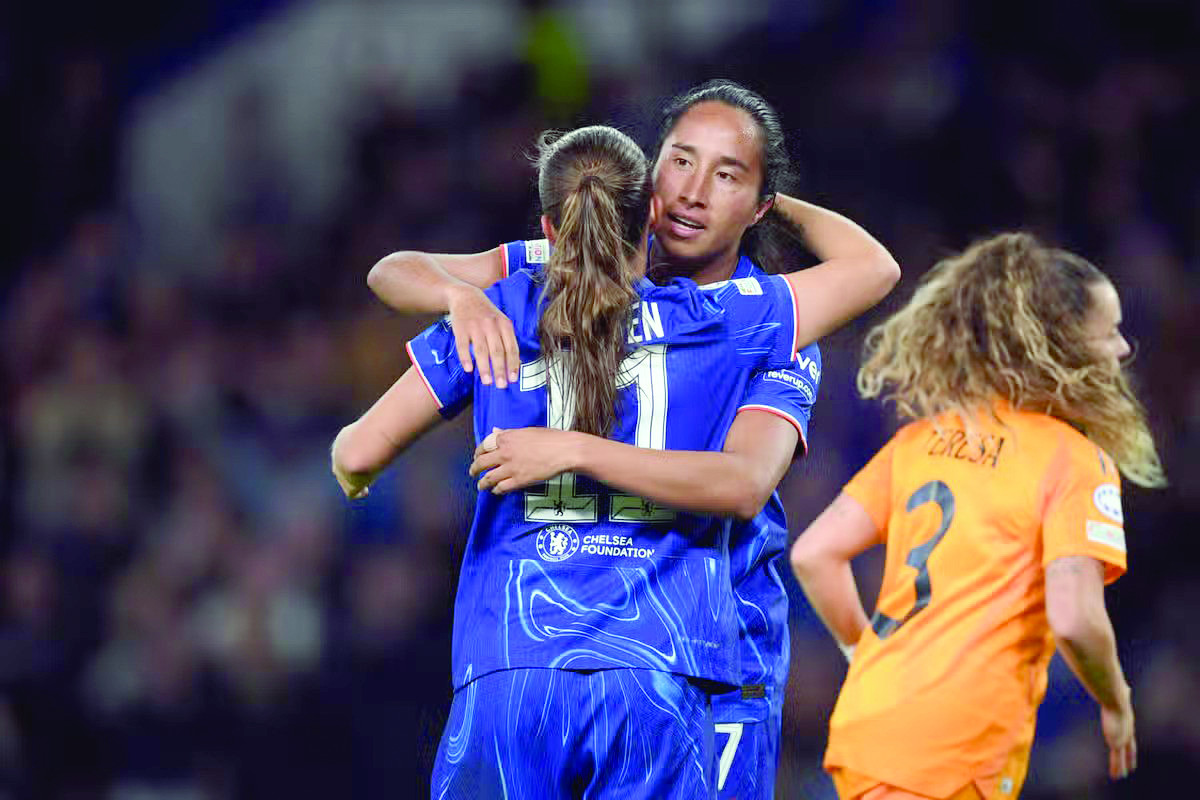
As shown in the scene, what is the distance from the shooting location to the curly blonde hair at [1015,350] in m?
3.51

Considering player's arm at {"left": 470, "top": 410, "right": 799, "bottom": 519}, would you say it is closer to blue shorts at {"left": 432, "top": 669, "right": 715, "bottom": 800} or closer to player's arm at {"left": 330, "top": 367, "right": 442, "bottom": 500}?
player's arm at {"left": 330, "top": 367, "right": 442, "bottom": 500}

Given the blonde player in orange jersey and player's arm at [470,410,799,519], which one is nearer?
player's arm at [470,410,799,519]

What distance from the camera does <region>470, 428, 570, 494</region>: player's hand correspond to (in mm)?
2441

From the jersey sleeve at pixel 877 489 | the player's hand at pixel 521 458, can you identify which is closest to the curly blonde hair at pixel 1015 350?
the jersey sleeve at pixel 877 489

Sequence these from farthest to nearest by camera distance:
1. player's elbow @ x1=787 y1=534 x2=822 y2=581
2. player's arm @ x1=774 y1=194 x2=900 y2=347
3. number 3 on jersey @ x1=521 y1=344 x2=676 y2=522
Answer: player's elbow @ x1=787 y1=534 x2=822 y2=581 → player's arm @ x1=774 y1=194 x2=900 y2=347 → number 3 on jersey @ x1=521 y1=344 x2=676 y2=522

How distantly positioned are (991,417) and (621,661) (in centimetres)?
144

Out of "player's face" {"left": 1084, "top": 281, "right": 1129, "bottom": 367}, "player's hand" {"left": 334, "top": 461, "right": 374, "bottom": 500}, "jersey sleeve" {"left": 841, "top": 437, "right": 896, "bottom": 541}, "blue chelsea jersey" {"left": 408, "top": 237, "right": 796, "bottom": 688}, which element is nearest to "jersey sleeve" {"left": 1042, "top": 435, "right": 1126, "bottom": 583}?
"player's face" {"left": 1084, "top": 281, "right": 1129, "bottom": 367}

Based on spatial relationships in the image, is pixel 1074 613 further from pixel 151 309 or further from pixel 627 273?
pixel 151 309

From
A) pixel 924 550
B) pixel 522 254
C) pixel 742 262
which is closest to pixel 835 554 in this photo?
pixel 924 550

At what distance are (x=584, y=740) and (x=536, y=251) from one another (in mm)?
1044

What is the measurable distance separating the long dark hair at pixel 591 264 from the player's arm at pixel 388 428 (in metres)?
0.26

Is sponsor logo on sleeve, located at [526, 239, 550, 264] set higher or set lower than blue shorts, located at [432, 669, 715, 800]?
higher

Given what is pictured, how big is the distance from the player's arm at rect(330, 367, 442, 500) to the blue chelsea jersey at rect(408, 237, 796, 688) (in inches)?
1.5

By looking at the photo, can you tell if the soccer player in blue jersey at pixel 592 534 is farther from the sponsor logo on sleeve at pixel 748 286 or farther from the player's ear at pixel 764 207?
the player's ear at pixel 764 207
